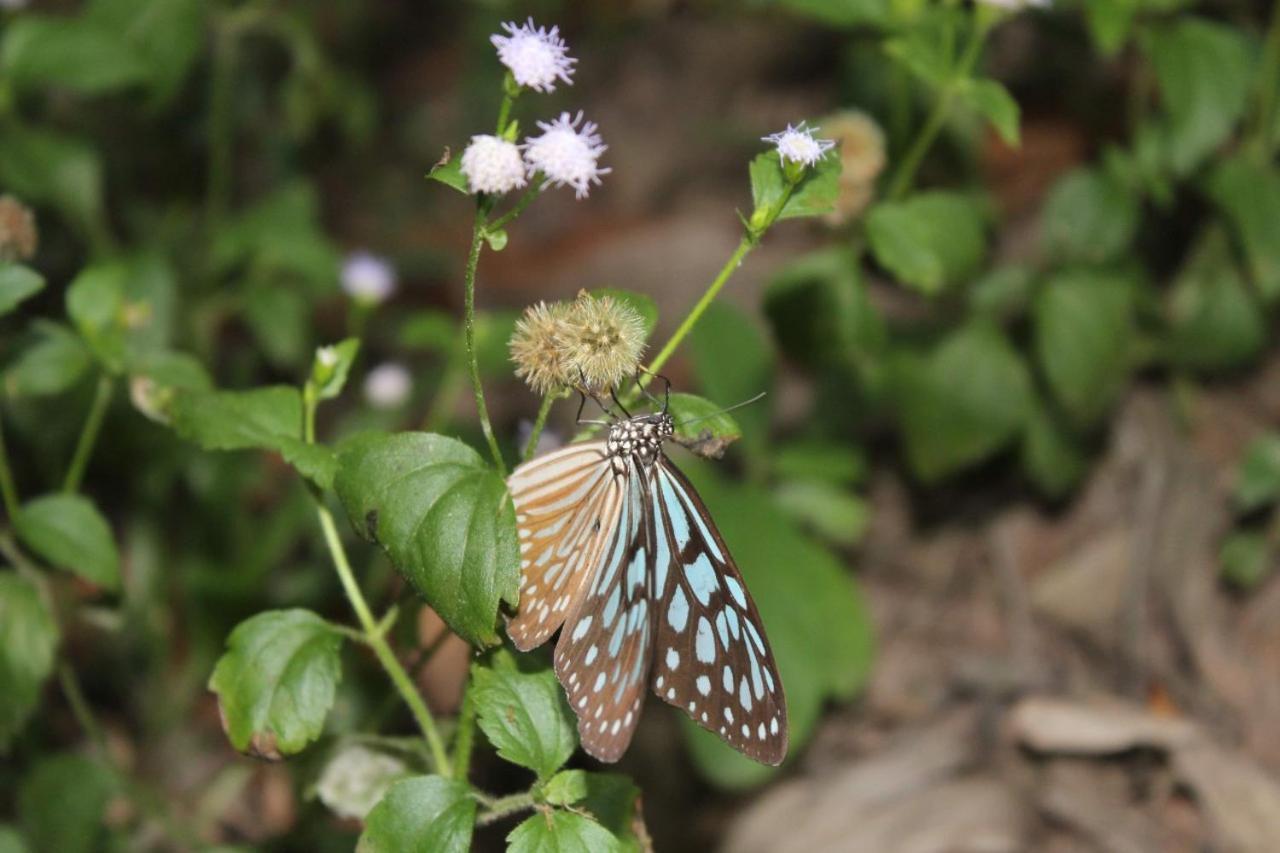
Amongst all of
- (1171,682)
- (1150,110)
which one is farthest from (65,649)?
(1150,110)

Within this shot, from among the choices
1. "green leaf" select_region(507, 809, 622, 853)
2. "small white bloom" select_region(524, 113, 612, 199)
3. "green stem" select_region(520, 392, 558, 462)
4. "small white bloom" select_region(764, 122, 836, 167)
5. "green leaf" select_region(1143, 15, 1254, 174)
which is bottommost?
"green leaf" select_region(507, 809, 622, 853)


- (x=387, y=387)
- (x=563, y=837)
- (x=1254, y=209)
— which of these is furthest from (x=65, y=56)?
(x=1254, y=209)

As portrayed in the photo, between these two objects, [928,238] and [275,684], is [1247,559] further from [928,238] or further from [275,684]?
[275,684]

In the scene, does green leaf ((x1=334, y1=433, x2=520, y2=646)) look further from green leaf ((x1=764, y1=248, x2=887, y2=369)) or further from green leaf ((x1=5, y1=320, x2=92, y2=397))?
green leaf ((x1=764, y1=248, x2=887, y2=369))

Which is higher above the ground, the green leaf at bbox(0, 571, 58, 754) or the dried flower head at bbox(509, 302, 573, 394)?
the dried flower head at bbox(509, 302, 573, 394)

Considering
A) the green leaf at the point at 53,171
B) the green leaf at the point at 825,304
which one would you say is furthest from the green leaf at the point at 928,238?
the green leaf at the point at 53,171

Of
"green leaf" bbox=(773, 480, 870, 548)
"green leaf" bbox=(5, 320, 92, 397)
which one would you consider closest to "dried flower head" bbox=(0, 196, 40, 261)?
"green leaf" bbox=(5, 320, 92, 397)
